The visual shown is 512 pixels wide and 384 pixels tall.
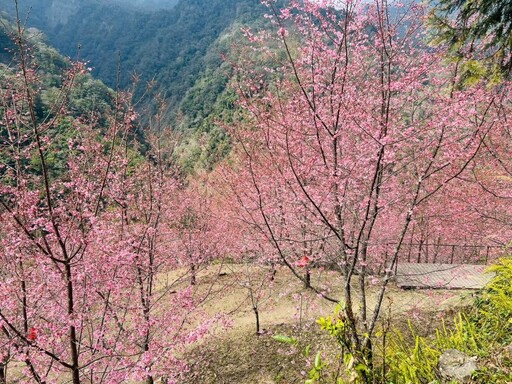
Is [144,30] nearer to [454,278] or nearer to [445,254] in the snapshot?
[445,254]

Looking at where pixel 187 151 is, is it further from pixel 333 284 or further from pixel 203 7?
pixel 203 7

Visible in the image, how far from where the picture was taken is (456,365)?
2.57m

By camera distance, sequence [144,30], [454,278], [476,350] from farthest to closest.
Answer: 1. [144,30]
2. [454,278]
3. [476,350]

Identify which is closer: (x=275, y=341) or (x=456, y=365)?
(x=456, y=365)

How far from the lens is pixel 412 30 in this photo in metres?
4.50

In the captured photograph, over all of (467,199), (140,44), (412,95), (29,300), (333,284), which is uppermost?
(140,44)

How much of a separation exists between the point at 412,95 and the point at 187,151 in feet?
149

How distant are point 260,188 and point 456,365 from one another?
8.19m

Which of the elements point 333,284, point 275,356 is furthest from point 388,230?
point 275,356

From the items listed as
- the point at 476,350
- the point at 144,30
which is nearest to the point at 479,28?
the point at 476,350

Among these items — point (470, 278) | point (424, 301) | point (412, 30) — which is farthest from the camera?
point (470, 278)

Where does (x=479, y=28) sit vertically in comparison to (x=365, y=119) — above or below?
above

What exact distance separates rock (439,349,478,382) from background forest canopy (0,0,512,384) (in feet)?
1.72

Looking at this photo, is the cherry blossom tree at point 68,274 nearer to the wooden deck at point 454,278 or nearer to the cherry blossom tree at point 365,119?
the cherry blossom tree at point 365,119
